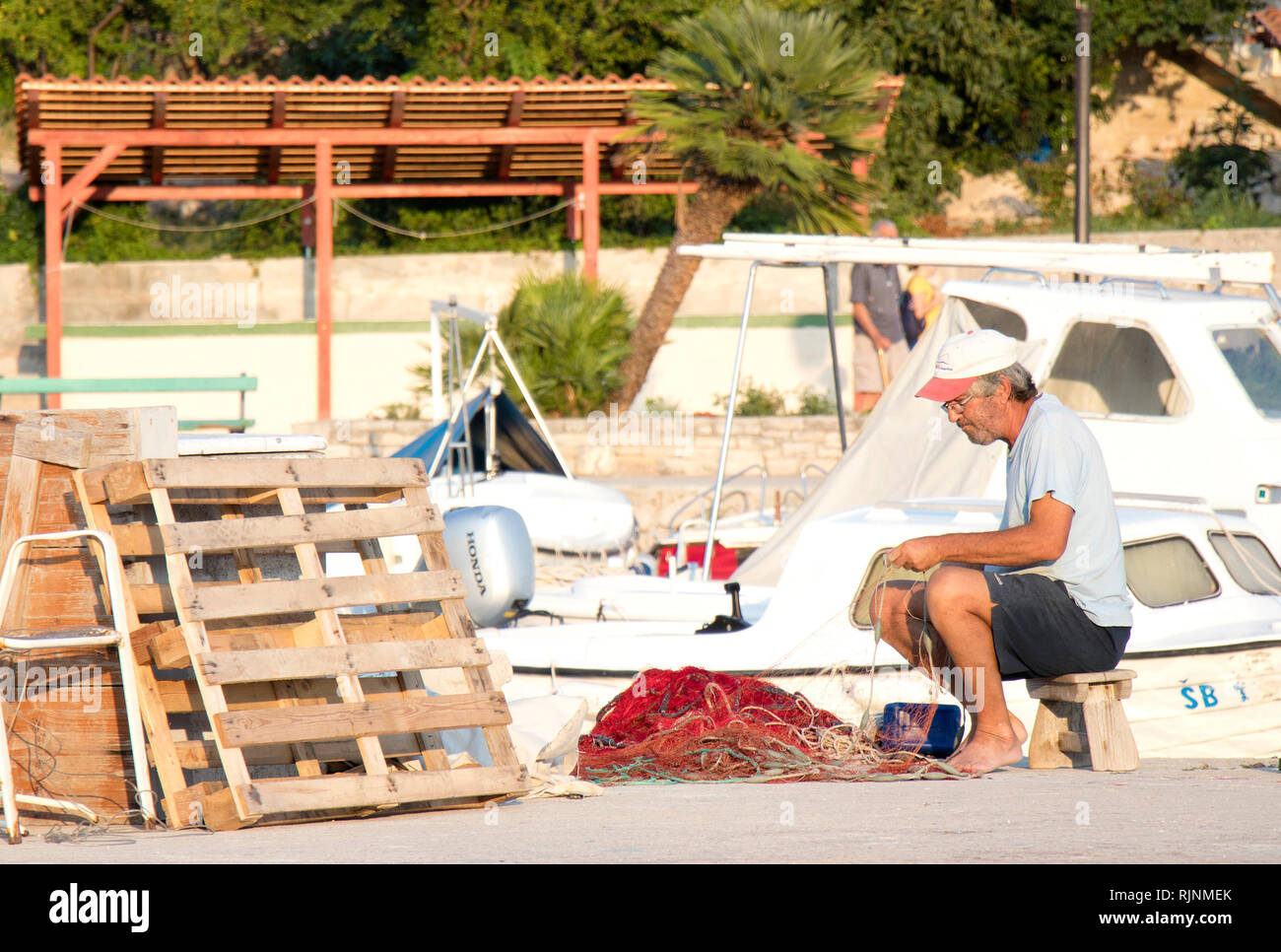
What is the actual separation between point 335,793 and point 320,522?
0.84m

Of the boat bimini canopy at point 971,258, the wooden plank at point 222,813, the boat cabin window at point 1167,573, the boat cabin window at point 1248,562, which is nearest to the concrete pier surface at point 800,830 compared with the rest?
the wooden plank at point 222,813

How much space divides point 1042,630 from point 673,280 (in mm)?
12922

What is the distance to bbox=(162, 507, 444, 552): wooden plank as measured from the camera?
4570 millimetres

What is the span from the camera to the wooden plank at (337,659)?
4.43 metres

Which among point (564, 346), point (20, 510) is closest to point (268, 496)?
point (20, 510)

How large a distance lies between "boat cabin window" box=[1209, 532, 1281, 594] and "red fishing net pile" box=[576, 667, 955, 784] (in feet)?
8.95

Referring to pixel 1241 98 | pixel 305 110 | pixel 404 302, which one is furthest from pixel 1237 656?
pixel 1241 98

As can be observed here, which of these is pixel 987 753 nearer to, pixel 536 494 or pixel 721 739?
Answer: pixel 721 739

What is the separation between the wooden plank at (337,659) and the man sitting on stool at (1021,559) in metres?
1.52

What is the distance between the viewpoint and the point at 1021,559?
5238 millimetres

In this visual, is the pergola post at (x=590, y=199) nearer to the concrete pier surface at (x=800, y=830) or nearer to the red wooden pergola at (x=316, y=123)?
the red wooden pergola at (x=316, y=123)

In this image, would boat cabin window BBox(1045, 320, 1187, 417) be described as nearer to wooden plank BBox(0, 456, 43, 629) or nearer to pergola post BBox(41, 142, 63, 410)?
wooden plank BBox(0, 456, 43, 629)

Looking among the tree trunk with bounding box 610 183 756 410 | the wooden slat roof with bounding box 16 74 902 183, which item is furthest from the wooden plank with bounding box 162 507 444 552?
the wooden slat roof with bounding box 16 74 902 183
